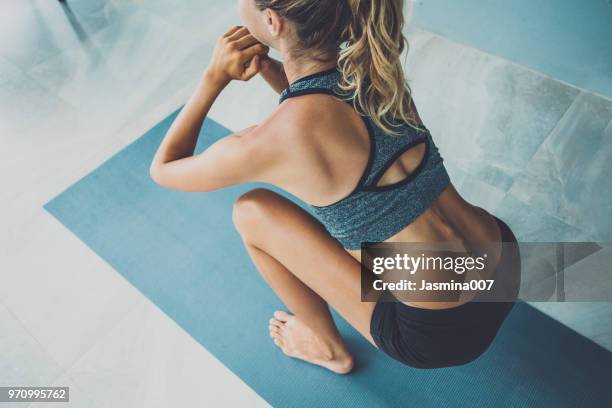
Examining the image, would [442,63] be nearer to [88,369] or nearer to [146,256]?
[146,256]

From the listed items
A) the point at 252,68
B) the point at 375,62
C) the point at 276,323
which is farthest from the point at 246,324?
the point at 375,62

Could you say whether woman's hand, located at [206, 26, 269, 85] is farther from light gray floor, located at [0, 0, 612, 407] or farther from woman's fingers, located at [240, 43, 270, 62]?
light gray floor, located at [0, 0, 612, 407]

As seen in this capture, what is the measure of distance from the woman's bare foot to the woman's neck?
0.77 m

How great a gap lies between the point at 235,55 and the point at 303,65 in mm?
207

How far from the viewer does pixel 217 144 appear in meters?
0.96

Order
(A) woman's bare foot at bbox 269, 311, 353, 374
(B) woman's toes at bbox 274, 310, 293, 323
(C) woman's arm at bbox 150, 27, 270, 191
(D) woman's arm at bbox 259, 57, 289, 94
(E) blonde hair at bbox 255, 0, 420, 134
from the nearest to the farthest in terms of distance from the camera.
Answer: (E) blonde hair at bbox 255, 0, 420, 134 → (C) woman's arm at bbox 150, 27, 270, 191 → (D) woman's arm at bbox 259, 57, 289, 94 → (A) woman's bare foot at bbox 269, 311, 353, 374 → (B) woman's toes at bbox 274, 310, 293, 323

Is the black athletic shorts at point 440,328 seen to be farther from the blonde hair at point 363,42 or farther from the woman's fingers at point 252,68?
the woman's fingers at point 252,68

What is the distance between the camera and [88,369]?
1504 mm

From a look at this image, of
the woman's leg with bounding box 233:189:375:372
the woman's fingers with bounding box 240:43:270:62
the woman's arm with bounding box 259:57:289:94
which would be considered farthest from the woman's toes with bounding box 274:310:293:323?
the woman's fingers with bounding box 240:43:270:62

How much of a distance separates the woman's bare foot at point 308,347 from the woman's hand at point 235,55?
0.76m

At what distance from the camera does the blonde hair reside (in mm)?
817

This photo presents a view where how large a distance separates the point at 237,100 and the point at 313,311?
4.14 ft

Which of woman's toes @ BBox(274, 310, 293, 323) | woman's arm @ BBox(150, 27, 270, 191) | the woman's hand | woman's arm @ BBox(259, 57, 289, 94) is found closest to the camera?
woman's arm @ BBox(150, 27, 270, 191)

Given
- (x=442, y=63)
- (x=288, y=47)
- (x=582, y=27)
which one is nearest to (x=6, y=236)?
(x=288, y=47)
